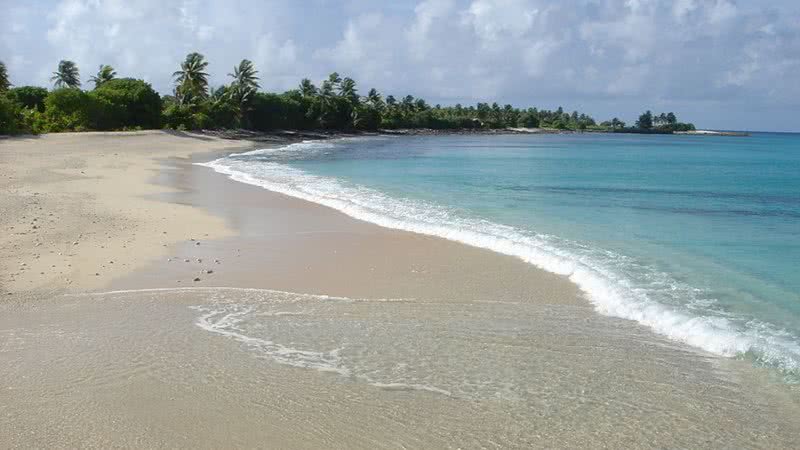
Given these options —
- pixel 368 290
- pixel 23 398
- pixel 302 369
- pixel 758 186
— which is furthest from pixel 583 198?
pixel 23 398

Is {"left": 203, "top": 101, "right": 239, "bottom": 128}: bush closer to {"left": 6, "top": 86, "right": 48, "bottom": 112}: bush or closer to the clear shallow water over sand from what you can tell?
{"left": 6, "top": 86, "right": 48, "bottom": 112}: bush

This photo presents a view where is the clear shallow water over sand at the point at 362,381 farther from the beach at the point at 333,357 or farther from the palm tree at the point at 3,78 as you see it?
the palm tree at the point at 3,78

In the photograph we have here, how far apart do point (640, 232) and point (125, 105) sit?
187ft

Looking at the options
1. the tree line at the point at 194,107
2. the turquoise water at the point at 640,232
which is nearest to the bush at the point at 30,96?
the tree line at the point at 194,107

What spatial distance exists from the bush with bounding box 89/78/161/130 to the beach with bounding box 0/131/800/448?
5065 centimetres

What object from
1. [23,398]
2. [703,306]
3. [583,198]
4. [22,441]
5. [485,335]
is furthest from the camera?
[583,198]

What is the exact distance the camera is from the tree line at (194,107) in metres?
54.7

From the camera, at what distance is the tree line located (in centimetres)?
5469

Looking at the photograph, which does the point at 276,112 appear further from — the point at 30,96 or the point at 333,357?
the point at 333,357

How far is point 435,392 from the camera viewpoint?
6160mm

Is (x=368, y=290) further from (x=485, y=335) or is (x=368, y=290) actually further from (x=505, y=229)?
(x=505, y=229)

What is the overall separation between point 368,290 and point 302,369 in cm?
332

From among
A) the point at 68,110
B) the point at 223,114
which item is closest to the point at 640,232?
the point at 68,110

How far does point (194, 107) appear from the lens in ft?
244
